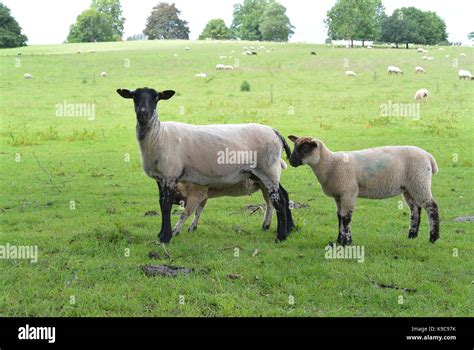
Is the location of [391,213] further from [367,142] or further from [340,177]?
[367,142]

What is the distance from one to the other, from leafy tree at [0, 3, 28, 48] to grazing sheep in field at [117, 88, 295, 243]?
43346 millimetres

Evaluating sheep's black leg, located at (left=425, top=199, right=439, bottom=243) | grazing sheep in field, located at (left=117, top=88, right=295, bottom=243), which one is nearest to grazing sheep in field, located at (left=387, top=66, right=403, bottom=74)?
grazing sheep in field, located at (left=117, top=88, right=295, bottom=243)

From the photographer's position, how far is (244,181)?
37.4 ft

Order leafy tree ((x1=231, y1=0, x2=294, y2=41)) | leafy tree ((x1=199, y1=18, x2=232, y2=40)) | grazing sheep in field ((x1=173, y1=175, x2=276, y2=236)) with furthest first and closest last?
leafy tree ((x1=199, y1=18, x2=232, y2=40)) < leafy tree ((x1=231, y1=0, x2=294, y2=41)) < grazing sheep in field ((x1=173, y1=175, x2=276, y2=236))

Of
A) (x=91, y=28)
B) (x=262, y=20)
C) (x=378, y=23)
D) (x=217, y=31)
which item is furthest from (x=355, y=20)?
(x=217, y=31)

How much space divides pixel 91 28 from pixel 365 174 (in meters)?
87.2

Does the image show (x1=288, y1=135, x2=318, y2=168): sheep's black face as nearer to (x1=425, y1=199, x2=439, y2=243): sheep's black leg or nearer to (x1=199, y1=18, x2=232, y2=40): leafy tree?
(x1=425, y1=199, x2=439, y2=243): sheep's black leg

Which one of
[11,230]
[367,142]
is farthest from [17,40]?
[11,230]

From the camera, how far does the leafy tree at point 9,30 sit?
48.5 metres

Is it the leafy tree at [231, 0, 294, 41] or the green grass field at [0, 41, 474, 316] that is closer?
the green grass field at [0, 41, 474, 316]

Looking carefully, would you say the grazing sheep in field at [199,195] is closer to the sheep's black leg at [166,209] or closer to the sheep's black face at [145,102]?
the sheep's black leg at [166,209]

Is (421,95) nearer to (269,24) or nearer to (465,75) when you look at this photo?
(465,75)

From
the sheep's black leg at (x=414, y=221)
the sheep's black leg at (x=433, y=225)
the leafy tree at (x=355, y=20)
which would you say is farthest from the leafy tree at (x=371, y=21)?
the sheep's black leg at (x=433, y=225)

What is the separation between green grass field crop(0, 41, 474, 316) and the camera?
7695 millimetres
